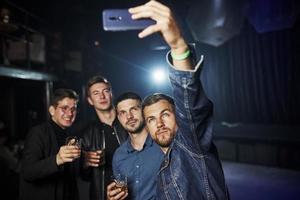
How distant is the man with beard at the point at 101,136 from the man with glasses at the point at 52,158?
0.78 feet

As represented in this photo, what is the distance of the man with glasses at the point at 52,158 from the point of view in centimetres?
270

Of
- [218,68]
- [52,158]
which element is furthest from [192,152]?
[218,68]

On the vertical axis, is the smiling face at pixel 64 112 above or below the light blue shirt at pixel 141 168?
above

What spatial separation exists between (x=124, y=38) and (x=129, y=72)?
169 cm

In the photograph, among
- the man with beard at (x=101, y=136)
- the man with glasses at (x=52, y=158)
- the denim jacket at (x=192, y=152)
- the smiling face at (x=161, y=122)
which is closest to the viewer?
the denim jacket at (x=192, y=152)

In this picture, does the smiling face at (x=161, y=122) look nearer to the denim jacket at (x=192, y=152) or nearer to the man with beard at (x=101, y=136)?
the denim jacket at (x=192, y=152)

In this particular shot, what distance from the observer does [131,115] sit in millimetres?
2916

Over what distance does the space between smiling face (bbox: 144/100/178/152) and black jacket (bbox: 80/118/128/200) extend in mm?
1307

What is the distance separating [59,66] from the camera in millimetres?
9484

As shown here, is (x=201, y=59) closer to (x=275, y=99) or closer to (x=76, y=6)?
(x=275, y=99)

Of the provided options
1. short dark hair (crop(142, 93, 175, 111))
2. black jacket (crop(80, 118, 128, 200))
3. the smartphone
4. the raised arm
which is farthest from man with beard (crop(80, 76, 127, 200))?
the raised arm

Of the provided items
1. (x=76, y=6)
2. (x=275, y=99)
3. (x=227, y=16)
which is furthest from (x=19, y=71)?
(x=275, y=99)

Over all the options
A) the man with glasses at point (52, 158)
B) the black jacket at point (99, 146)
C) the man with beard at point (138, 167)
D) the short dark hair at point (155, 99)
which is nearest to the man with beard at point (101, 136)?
the black jacket at point (99, 146)

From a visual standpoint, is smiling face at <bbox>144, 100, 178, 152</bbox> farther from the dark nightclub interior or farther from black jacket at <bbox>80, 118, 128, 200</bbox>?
the dark nightclub interior
